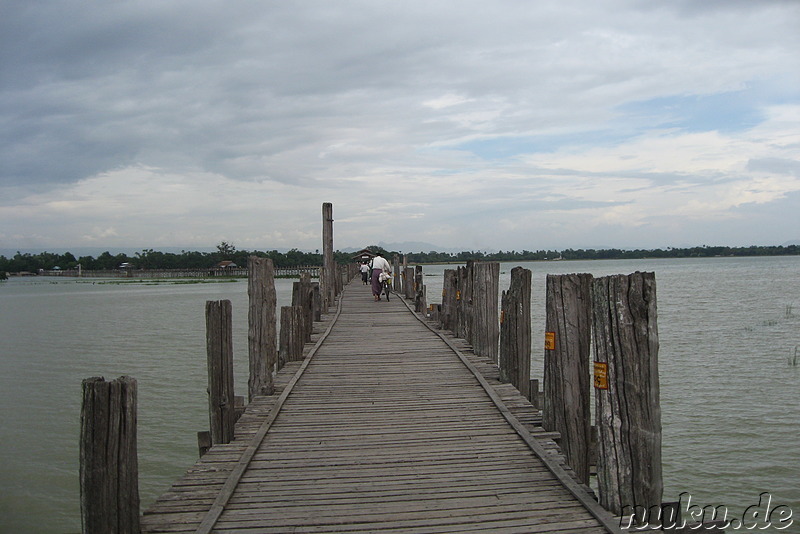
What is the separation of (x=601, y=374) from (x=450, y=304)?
7992 mm

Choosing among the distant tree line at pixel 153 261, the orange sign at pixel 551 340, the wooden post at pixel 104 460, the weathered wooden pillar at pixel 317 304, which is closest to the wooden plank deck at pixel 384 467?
the wooden post at pixel 104 460

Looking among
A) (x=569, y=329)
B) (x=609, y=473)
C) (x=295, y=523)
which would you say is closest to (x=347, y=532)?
(x=295, y=523)

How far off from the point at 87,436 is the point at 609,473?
3247 millimetres

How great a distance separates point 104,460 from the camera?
13.2ft

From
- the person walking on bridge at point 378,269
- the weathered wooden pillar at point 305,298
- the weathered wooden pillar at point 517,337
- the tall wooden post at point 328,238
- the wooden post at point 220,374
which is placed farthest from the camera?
the tall wooden post at point 328,238

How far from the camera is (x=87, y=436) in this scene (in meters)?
4.00

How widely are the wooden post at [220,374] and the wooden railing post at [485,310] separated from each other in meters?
3.65

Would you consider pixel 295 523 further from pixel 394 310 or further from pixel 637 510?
pixel 394 310

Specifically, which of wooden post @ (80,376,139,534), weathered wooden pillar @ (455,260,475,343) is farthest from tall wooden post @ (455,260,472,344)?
wooden post @ (80,376,139,534)

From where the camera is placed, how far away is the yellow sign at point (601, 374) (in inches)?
163

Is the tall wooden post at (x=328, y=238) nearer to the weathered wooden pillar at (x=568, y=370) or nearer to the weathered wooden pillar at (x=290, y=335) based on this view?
the weathered wooden pillar at (x=290, y=335)

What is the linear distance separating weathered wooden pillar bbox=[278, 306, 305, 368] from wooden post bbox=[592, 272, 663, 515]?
18.8 ft

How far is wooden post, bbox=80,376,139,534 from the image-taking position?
400 centimetres

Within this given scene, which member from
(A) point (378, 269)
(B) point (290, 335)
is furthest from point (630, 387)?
(A) point (378, 269)
